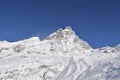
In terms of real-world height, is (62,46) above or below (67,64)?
above

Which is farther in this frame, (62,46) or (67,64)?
(62,46)

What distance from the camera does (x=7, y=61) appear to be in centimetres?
14600

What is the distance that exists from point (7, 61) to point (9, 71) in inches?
758

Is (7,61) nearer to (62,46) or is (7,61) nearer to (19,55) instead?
(19,55)

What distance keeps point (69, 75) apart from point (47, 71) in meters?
20.5

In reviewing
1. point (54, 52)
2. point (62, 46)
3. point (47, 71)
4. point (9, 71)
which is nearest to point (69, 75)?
point (47, 71)

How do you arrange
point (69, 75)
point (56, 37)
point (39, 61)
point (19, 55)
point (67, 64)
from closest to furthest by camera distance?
point (69, 75)
point (67, 64)
point (39, 61)
point (19, 55)
point (56, 37)

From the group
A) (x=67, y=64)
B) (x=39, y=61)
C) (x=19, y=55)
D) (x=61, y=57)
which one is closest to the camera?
(x=67, y=64)

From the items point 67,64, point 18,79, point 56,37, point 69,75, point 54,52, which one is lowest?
point 69,75

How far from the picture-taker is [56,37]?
197 meters

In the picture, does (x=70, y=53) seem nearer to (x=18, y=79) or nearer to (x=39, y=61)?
(x=39, y=61)

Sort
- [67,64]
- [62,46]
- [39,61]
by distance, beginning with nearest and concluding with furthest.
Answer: [67,64] < [39,61] < [62,46]

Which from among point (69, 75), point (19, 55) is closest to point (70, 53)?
point (19, 55)

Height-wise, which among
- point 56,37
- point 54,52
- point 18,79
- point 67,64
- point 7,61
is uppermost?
point 56,37
